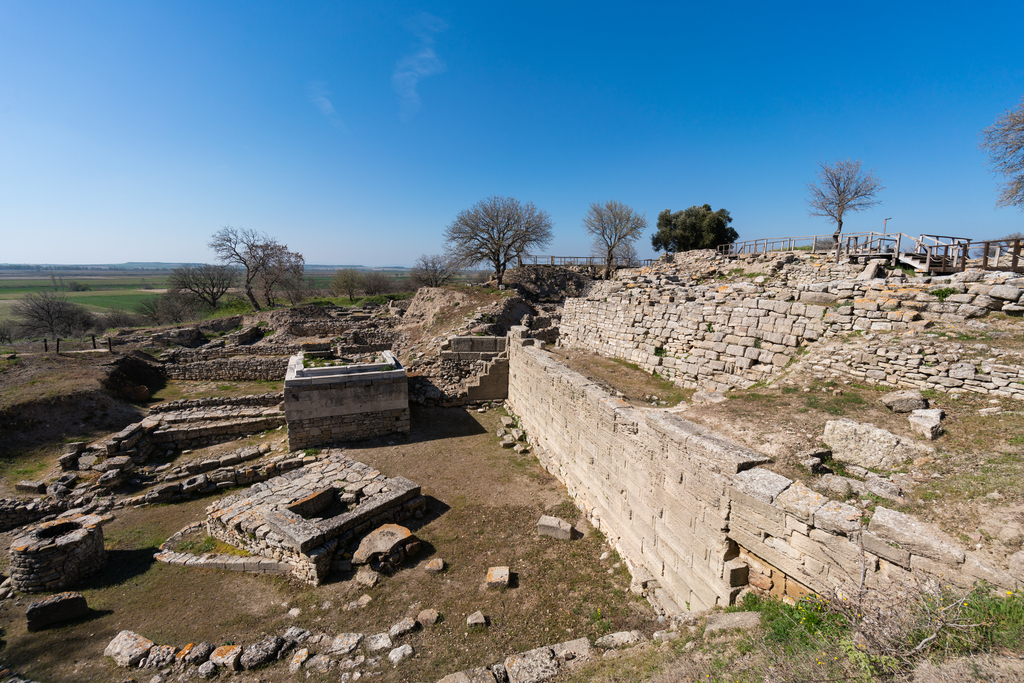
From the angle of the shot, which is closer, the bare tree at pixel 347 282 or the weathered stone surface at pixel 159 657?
the weathered stone surface at pixel 159 657

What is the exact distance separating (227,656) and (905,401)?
979cm

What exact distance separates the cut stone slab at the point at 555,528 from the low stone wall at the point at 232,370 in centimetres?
1607

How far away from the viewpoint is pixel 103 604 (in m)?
6.18

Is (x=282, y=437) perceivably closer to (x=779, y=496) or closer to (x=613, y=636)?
(x=613, y=636)

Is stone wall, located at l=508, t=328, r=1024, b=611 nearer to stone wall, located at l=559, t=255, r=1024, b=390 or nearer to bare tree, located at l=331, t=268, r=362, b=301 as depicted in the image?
stone wall, located at l=559, t=255, r=1024, b=390

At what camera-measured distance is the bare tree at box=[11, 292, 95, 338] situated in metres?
28.1

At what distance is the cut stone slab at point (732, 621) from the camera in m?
3.57

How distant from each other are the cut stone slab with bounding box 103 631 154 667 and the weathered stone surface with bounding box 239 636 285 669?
1.34 meters

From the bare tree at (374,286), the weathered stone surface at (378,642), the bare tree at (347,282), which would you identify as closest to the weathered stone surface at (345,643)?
the weathered stone surface at (378,642)

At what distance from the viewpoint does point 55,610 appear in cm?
571

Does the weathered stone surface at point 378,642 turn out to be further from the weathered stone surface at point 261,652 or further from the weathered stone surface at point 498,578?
the weathered stone surface at point 498,578

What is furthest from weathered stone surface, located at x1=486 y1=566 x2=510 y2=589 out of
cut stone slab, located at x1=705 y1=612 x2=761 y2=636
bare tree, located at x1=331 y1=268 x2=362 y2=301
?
bare tree, located at x1=331 y1=268 x2=362 y2=301

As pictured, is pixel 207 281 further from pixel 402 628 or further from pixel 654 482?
pixel 654 482

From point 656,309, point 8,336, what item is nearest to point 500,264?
point 656,309
